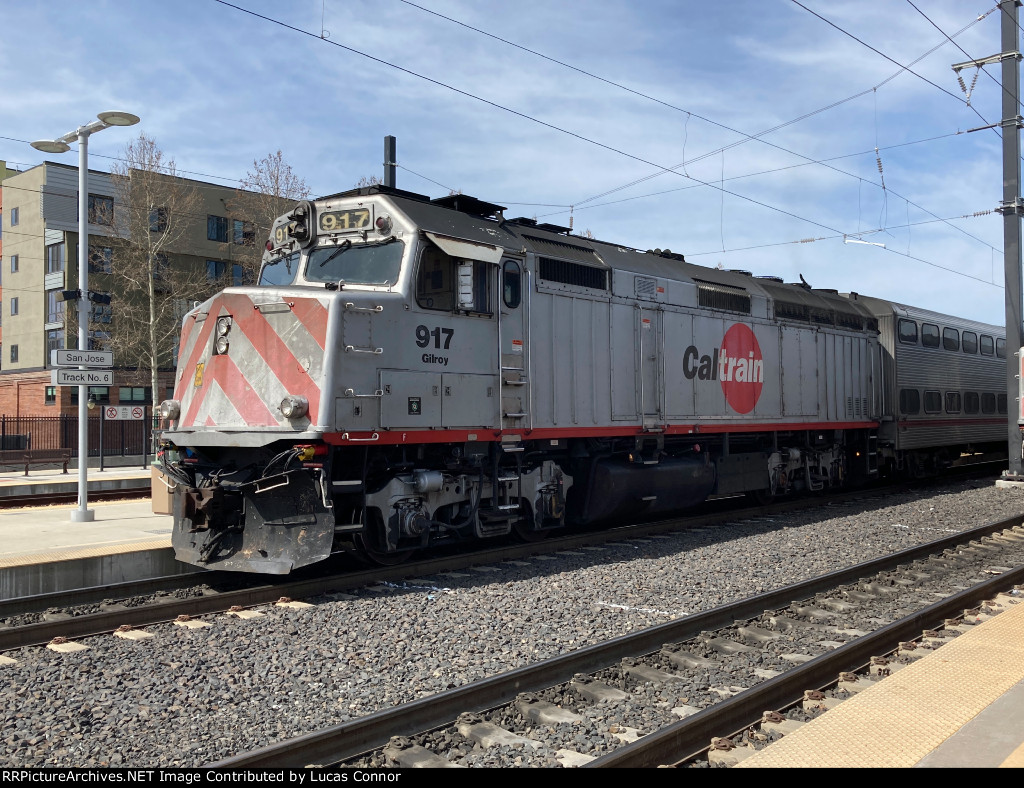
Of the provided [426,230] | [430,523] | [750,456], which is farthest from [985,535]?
[426,230]

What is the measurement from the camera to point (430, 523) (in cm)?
943

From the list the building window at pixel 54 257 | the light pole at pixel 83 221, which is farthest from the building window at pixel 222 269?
the light pole at pixel 83 221

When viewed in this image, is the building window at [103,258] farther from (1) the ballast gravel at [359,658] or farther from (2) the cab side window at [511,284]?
(1) the ballast gravel at [359,658]

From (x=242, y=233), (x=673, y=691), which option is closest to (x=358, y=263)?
(x=673, y=691)

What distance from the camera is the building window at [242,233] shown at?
37875 mm

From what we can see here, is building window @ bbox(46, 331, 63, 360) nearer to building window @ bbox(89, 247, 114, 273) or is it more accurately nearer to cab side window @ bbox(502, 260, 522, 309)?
building window @ bbox(89, 247, 114, 273)

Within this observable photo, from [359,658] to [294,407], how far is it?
292cm

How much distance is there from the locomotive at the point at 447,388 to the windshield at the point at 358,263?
0.08ft

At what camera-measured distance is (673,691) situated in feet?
18.6

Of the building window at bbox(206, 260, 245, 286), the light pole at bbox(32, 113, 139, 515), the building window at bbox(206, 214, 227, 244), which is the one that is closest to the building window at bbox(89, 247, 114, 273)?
the building window at bbox(206, 260, 245, 286)
